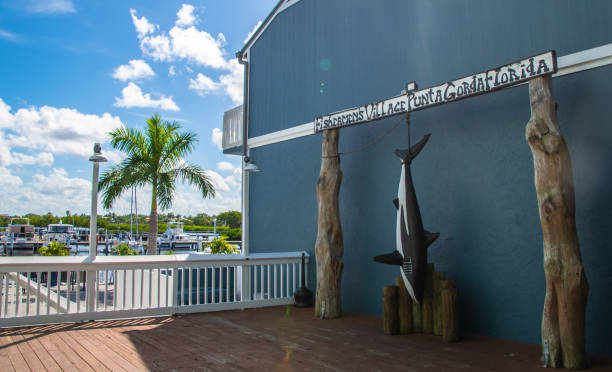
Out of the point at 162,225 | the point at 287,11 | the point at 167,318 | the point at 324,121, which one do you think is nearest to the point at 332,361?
the point at 167,318

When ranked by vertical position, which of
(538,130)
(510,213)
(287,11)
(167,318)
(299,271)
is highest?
(287,11)

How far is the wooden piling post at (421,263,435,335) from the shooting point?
498 centimetres

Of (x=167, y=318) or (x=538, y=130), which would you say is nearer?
(x=538, y=130)

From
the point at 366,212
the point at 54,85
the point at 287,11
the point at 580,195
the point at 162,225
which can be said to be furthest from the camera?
the point at 162,225

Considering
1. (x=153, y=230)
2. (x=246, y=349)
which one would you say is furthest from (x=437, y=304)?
(x=153, y=230)

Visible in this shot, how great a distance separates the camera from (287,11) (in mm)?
8578

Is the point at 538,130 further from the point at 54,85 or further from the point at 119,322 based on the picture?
→ the point at 54,85

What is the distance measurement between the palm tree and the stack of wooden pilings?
9.00 m

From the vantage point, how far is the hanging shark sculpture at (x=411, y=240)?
4.85 m

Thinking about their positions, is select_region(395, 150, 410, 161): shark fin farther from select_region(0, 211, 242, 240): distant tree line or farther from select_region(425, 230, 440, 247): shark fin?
select_region(0, 211, 242, 240): distant tree line

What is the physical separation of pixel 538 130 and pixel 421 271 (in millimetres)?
1927

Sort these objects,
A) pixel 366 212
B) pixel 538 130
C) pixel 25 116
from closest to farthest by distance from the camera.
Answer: pixel 538 130 → pixel 366 212 → pixel 25 116

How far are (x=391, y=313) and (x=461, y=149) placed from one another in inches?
88.8

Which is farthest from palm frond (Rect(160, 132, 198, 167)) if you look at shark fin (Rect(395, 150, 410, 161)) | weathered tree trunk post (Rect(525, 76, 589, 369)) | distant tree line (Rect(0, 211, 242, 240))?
distant tree line (Rect(0, 211, 242, 240))
